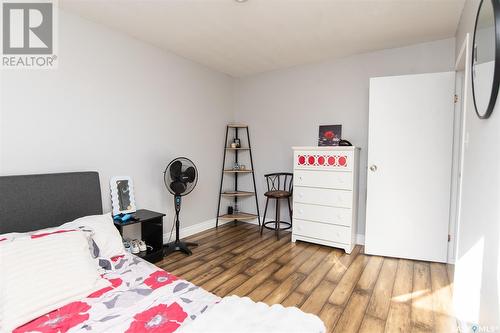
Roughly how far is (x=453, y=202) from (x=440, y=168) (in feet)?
1.17

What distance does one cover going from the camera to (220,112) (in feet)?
13.0

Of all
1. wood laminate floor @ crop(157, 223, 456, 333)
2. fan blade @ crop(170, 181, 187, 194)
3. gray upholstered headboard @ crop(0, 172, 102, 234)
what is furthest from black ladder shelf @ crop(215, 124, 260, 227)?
gray upholstered headboard @ crop(0, 172, 102, 234)

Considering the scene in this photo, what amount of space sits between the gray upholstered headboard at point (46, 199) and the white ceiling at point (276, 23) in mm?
1446

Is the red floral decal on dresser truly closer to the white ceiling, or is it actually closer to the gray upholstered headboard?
the white ceiling

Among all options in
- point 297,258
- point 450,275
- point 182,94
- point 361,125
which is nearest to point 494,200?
point 450,275

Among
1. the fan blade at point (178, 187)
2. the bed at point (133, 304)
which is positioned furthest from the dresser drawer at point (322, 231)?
the bed at point (133, 304)

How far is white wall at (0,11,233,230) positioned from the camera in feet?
6.58

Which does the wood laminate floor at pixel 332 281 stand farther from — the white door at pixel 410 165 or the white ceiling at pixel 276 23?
the white ceiling at pixel 276 23

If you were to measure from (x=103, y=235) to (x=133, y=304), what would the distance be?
0.71 meters

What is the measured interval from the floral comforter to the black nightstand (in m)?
1.02

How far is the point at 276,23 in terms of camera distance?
7.96 ft

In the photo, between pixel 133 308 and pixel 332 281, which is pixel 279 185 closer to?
pixel 332 281

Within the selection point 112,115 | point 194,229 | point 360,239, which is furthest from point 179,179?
point 360,239

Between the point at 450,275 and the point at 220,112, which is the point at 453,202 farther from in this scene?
the point at 220,112
